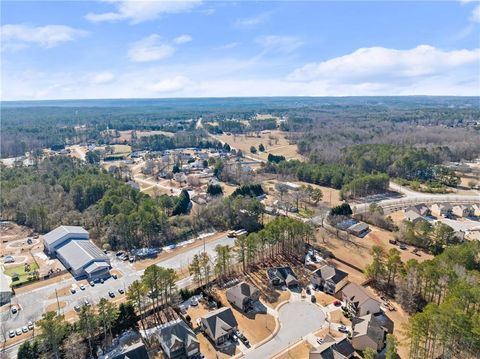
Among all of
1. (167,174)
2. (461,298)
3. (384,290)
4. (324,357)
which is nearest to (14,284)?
(324,357)

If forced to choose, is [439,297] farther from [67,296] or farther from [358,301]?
[67,296]

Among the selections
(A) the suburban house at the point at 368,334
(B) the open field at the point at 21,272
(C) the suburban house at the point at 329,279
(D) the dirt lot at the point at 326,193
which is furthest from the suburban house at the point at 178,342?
(D) the dirt lot at the point at 326,193

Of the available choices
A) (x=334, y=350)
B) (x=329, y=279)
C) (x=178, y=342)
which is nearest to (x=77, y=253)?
(x=178, y=342)

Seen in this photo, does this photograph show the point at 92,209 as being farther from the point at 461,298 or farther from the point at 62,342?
the point at 461,298

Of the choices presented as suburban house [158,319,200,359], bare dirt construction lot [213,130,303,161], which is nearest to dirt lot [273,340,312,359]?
suburban house [158,319,200,359]

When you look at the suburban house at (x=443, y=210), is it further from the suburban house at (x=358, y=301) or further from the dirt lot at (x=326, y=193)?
the suburban house at (x=358, y=301)
